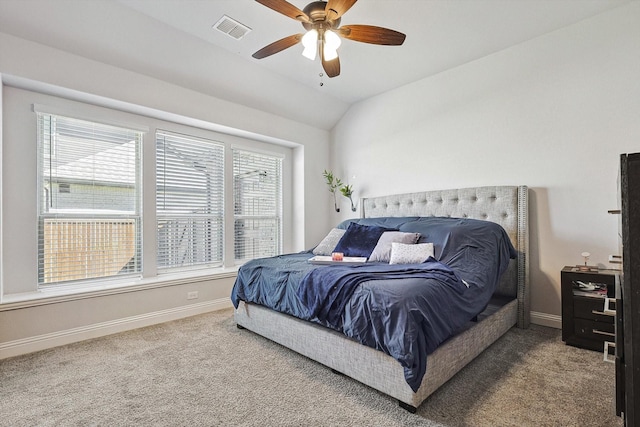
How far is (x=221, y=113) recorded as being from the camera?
3928 mm

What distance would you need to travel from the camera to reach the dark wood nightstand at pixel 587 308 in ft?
8.18

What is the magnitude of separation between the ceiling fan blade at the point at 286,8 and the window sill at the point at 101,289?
2.88 m

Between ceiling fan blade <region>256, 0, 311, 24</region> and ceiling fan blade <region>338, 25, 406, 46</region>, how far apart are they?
29cm

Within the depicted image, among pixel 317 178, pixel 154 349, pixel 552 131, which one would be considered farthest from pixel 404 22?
pixel 154 349

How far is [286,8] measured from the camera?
82.8 inches

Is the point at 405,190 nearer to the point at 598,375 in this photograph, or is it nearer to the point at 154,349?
the point at 598,375

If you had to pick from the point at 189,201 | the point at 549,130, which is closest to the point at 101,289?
the point at 189,201

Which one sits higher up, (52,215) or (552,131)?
(552,131)

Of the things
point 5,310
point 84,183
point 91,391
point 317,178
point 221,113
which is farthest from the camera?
point 317,178

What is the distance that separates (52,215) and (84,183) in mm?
411

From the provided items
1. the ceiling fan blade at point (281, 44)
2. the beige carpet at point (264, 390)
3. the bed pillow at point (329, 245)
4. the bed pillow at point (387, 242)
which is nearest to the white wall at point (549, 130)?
the beige carpet at point (264, 390)

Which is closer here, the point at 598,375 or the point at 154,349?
the point at 598,375

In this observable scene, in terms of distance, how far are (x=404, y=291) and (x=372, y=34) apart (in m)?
1.85

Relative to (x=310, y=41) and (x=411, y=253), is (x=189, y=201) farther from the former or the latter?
(x=411, y=253)
